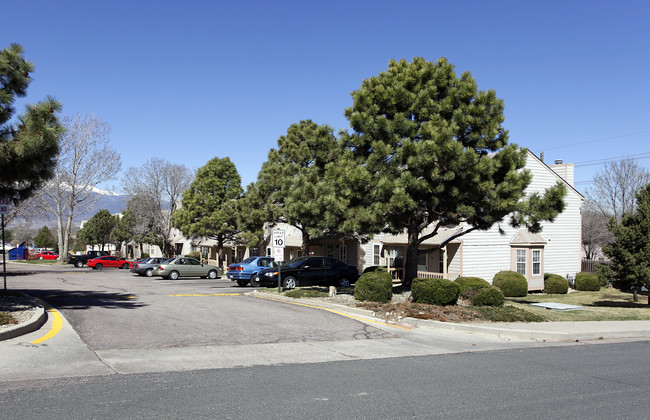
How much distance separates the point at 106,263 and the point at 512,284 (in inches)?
1537

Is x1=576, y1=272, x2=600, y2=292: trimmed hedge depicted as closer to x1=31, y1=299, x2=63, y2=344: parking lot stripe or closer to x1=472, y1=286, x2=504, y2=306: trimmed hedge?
x1=472, y1=286, x2=504, y2=306: trimmed hedge

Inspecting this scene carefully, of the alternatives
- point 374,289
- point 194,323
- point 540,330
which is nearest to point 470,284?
point 374,289

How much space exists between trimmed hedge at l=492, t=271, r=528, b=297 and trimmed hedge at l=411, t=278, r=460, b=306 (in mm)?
12032

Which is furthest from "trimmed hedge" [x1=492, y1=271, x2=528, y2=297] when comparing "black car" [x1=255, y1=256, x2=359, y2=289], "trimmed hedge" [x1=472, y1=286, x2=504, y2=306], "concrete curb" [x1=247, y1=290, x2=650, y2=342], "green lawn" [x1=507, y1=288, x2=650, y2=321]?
"concrete curb" [x1=247, y1=290, x2=650, y2=342]

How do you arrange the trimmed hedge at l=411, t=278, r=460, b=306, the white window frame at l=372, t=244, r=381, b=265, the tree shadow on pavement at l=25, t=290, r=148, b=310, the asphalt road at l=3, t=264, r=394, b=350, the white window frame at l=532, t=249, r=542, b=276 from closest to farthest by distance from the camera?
the asphalt road at l=3, t=264, r=394, b=350 → the tree shadow on pavement at l=25, t=290, r=148, b=310 → the trimmed hedge at l=411, t=278, r=460, b=306 → the white window frame at l=532, t=249, r=542, b=276 → the white window frame at l=372, t=244, r=381, b=265

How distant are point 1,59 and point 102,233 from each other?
2594 inches

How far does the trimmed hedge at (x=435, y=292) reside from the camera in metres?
15.2

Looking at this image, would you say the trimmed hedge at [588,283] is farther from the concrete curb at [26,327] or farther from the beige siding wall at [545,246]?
the concrete curb at [26,327]

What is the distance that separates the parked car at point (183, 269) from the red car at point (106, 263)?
58.1 feet

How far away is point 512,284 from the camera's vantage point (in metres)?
26.3

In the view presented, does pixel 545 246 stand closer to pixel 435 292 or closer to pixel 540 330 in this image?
pixel 435 292

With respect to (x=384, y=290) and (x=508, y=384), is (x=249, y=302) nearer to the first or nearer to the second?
(x=384, y=290)

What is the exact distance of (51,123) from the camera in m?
11.6

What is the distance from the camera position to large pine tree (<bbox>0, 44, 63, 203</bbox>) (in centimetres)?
1110
